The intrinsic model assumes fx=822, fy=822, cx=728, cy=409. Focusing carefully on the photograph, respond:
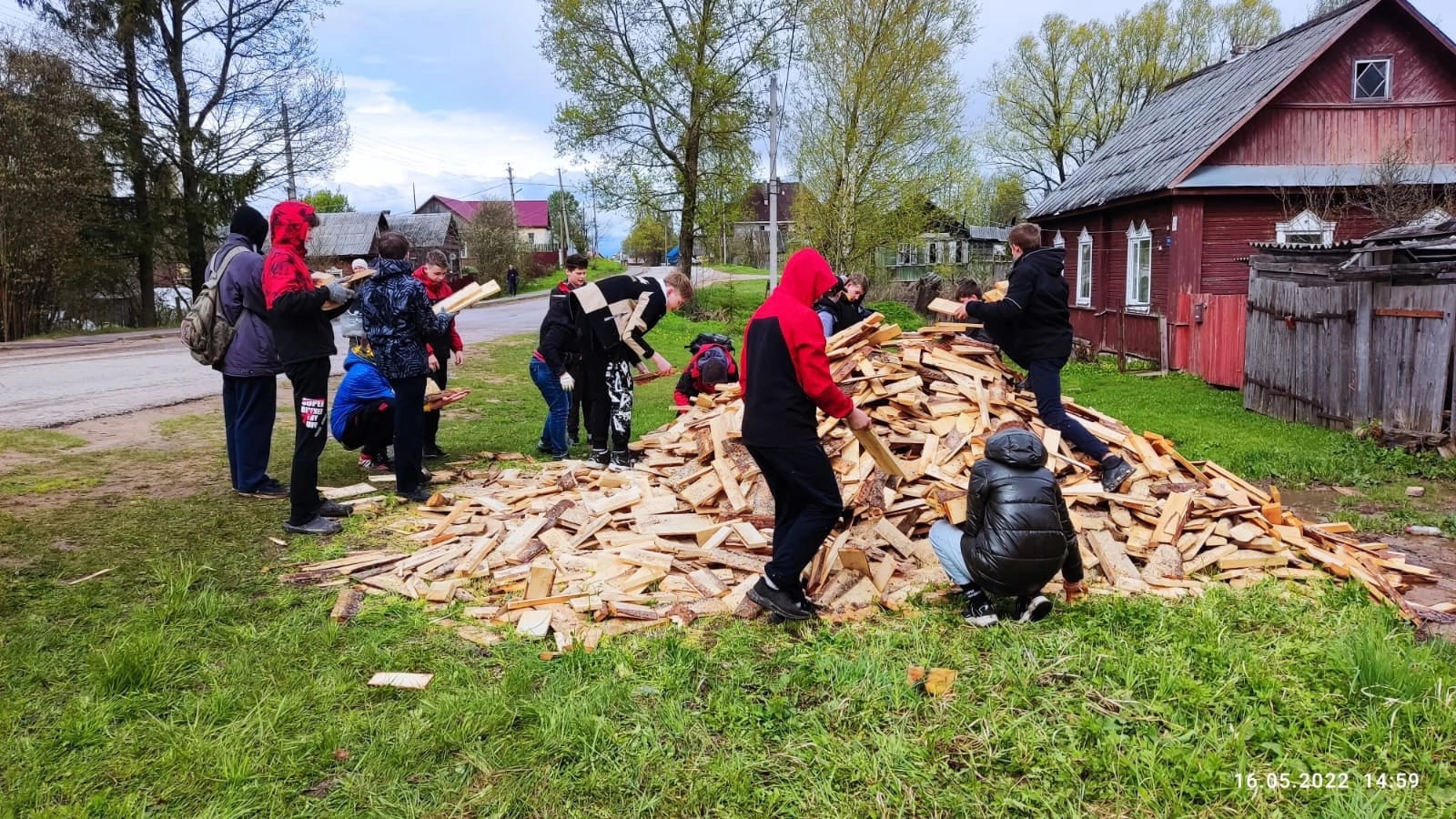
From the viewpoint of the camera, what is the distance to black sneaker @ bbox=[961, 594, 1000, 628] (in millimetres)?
4297

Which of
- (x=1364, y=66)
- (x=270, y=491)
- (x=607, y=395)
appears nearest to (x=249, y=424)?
(x=270, y=491)

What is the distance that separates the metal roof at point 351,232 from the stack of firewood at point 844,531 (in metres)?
46.3

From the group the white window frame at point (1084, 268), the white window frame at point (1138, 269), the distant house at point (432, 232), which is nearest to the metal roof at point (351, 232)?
the distant house at point (432, 232)

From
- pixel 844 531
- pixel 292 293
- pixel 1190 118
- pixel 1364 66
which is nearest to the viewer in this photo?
pixel 844 531

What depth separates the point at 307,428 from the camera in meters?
5.72

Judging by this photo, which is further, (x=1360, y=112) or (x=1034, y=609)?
(x=1360, y=112)

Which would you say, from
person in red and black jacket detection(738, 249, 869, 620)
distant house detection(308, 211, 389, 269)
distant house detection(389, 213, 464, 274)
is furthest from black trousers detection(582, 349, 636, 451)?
distant house detection(389, 213, 464, 274)

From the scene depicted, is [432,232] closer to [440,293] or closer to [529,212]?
[529,212]

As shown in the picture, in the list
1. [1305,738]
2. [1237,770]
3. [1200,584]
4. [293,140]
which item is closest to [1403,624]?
[1200,584]

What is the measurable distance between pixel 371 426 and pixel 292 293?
2.12 metres

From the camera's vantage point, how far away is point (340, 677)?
3771 mm

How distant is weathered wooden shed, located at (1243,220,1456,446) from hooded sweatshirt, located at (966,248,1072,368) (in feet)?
18.2

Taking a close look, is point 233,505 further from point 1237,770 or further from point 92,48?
point 92,48

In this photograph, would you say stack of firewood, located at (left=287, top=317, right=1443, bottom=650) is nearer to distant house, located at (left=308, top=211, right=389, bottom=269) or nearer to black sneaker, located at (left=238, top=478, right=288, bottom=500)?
black sneaker, located at (left=238, top=478, right=288, bottom=500)
